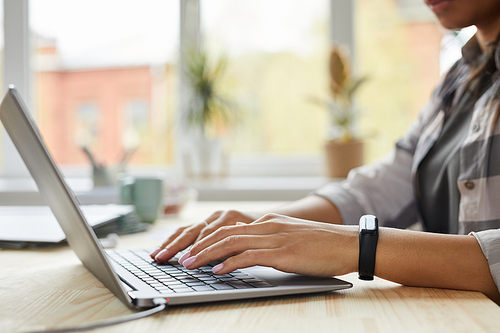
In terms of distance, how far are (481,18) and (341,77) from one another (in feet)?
3.17

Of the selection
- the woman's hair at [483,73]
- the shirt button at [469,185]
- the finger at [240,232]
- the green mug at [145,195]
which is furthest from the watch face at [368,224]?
the green mug at [145,195]

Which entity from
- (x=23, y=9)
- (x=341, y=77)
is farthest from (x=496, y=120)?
(x=23, y=9)

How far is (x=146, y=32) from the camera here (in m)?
2.52

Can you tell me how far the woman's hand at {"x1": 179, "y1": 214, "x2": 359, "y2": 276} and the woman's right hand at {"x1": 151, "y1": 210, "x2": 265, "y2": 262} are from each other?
0.08 metres

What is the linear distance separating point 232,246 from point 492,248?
1.09ft

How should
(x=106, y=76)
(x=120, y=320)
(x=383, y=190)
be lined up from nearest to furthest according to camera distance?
(x=120, y=320), (x=383, y=190), (x=106, y=76)

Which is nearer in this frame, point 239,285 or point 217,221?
point 239,285

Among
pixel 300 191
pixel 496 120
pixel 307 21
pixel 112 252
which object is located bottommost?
pixel 300 191

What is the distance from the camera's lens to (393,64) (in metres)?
2.24

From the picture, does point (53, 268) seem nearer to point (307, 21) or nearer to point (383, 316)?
point (383, 316)

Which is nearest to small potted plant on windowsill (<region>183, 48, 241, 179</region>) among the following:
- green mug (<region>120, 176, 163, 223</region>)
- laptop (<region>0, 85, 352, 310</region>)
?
green mug (<region>120, 176, 163, 223</region>)

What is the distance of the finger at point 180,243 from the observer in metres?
0.69

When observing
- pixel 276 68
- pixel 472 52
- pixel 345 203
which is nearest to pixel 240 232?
pixel 345 203

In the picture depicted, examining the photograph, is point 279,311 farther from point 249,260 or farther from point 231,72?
point 231,72
